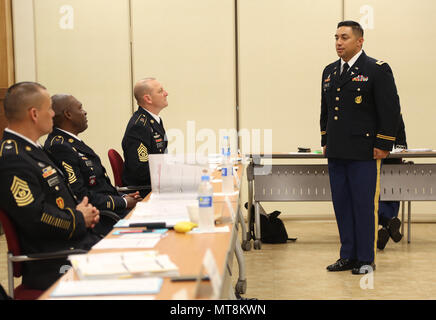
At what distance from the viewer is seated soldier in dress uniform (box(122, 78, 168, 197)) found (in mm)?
3961

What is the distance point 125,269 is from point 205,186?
0.78 m

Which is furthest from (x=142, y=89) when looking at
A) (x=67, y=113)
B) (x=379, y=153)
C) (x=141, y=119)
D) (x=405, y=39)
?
(x=405, y=39)

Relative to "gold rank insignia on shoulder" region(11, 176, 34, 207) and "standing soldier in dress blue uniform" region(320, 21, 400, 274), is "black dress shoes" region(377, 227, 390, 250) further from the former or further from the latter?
"gold rank insignia on shoulder" region(11, 176, 34, 207)

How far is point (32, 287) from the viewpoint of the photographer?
7.55 ft

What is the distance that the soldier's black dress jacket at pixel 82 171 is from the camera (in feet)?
10.2

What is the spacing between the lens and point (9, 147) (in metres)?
2.33

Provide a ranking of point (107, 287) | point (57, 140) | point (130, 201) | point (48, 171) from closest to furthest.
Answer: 1. point (107, 287)
2. point (48, 171)
3. point (57, 140)
4. point (130, 201)

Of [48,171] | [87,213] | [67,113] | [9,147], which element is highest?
[67,113]

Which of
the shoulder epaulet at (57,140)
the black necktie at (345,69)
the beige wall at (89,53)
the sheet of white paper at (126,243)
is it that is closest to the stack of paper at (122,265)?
the sheet of white paper at (126,243)

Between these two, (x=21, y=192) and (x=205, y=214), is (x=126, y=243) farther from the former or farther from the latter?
(x=21, y=192)

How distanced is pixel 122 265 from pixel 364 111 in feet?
8.81

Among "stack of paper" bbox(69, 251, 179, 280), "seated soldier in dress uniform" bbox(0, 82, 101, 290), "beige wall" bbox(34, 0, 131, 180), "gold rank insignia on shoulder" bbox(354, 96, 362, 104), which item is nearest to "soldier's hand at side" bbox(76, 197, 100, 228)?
"seated soldier in dress uniform" bbox(0, 82, 101, 290)

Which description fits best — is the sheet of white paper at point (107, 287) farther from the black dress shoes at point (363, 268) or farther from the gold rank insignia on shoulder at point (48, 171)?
the black dress shoes at point (363, 268)

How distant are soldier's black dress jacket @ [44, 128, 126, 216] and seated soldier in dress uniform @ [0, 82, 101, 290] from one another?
51 centimetres
